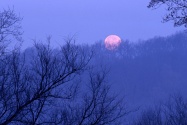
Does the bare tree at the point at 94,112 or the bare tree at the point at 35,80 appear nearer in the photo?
the bare tree at the point at 35,80

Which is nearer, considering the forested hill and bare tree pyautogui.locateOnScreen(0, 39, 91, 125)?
bare tree pyautogui.locateOnScreen(0, 39, 91, 125)

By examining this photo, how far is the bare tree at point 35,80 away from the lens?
9766mm

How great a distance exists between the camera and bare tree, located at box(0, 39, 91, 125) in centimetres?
977

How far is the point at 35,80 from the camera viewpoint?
10.3 meters

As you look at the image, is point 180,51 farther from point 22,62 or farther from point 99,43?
point 22,62

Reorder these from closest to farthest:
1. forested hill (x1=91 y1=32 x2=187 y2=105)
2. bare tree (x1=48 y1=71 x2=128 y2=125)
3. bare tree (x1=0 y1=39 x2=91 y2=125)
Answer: bare tree (x1=0 y1=39 x2=91 y2=125) < bare tree (x1=48 y1=71 x2=128 y2=125) < forested hill (x1=91 y1=32 x2=187 y2=105)

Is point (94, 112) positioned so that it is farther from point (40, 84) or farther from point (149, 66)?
point (149, 66)

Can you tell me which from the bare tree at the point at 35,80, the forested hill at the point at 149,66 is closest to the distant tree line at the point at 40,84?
the bare tree at the point at 35,80

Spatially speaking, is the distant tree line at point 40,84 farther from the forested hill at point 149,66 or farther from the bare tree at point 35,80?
the forested hill at point 149,66

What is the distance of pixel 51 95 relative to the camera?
Result: 996 centimetres

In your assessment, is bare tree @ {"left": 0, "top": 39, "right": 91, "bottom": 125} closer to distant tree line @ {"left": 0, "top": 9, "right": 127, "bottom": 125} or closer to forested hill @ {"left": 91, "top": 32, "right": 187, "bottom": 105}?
distant tree line @ {"left": 0, "top": 9, "right": 127, "bottom": 125}

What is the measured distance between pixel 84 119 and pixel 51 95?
1.77 meters

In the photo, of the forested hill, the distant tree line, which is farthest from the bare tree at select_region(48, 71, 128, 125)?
the forested hill

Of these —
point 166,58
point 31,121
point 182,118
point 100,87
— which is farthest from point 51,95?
point 166,58
